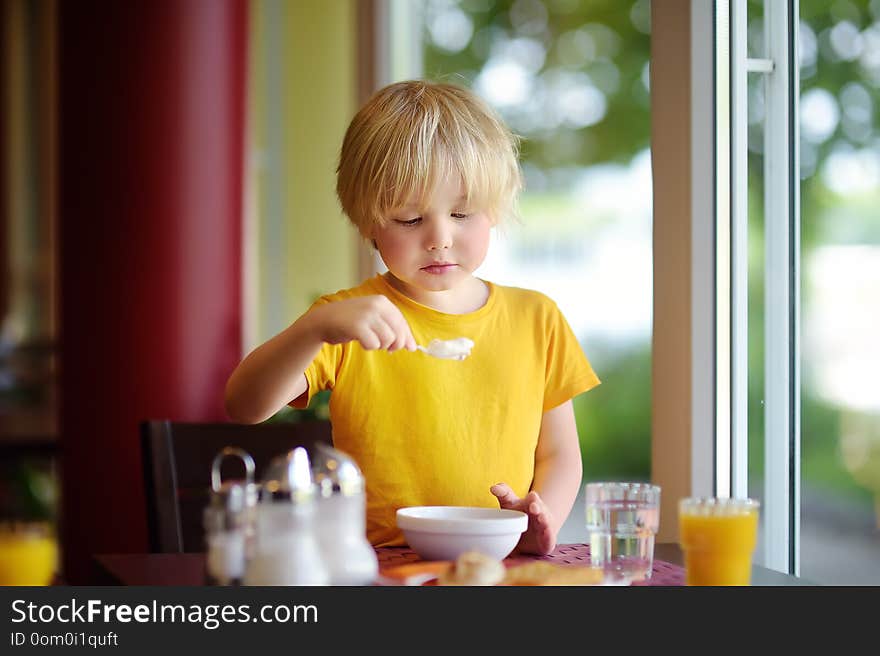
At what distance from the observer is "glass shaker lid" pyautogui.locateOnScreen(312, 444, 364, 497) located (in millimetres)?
717

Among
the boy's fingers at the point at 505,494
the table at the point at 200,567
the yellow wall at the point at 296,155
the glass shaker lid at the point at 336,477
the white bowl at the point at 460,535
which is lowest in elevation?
the table at the point at 200,567

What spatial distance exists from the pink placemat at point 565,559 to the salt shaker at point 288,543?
0.25 metres

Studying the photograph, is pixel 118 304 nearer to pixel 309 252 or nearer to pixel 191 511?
pixel 309 252

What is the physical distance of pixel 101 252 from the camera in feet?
9.23

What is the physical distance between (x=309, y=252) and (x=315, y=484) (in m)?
2.94

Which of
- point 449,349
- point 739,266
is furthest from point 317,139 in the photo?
point 449,349

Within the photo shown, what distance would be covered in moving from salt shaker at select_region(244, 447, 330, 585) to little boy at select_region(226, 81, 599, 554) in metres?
0.31

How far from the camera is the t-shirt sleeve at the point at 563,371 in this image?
1299mm

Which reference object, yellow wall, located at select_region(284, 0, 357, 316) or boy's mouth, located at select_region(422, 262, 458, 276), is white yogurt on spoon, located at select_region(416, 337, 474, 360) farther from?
yellow wall, located at select_region(284, 0, 357, 316)

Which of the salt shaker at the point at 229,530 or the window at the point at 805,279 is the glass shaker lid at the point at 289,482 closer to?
the salt shaker at the point at 229,530

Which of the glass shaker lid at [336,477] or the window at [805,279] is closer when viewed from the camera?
the glass shaker lid at [336,477]

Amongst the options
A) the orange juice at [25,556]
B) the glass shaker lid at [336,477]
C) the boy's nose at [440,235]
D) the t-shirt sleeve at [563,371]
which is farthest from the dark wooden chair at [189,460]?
the glass shaker lid at [336,477]

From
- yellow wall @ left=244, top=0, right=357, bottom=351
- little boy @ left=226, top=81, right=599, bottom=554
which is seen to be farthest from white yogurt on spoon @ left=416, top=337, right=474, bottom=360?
yellow wall @ left=244, top=0, right=357, bottom=351

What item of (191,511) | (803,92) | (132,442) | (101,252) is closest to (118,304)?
(101,252)
